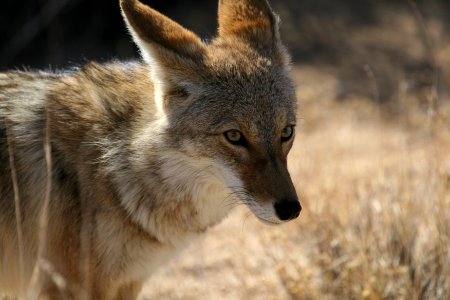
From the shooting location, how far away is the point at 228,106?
3.87 m

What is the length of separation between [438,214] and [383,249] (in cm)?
39

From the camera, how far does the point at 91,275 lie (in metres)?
3.86

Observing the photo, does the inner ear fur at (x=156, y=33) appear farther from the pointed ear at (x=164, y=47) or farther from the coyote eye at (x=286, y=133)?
the coyote eye at (x=286, y=133)

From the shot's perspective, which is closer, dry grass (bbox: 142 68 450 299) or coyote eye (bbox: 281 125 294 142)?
coyote eye (bbox: 281 125 294 142)

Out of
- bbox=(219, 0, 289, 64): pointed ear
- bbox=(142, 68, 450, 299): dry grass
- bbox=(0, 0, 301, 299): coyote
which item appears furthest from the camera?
bbox=(142, 68, 450, 299): dry grass

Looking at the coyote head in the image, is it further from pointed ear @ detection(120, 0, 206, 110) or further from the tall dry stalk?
the tall dry stalk

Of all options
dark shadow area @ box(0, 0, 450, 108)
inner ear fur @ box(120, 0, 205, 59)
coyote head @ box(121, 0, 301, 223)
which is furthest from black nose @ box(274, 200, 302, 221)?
dark shadow area @ box(0, 0, 450, 108)

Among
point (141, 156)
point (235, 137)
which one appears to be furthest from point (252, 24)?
point (141, 156)

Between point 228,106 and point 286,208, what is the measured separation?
585 mm

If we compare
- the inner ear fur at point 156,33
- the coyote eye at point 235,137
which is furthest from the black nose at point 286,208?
the inner ear fur at point 156,33

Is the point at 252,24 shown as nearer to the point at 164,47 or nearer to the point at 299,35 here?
the point at 164,47

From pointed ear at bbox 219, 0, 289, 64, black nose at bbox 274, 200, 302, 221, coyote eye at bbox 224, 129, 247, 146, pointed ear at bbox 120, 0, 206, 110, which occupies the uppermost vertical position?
pointed ear at bbox 120, 0, 206, 110

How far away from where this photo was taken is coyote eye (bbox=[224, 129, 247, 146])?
12.5ft

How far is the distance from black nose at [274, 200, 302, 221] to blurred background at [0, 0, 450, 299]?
69 cm
